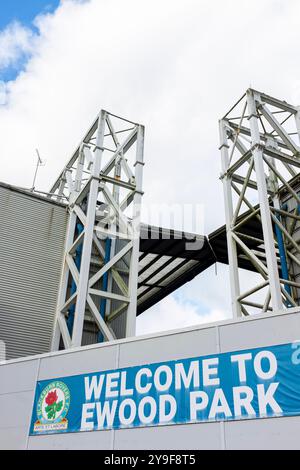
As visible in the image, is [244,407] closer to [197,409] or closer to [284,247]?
[197,409]

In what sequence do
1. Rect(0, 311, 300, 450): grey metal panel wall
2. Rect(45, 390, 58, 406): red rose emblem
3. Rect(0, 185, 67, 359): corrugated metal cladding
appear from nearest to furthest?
Rect(0, 311, 300, 450): grey metal panel wall, Rect(45, 390, 58, 406): red rose emblem, Rect(0, 185, 67, 359): corrugated metal cladding

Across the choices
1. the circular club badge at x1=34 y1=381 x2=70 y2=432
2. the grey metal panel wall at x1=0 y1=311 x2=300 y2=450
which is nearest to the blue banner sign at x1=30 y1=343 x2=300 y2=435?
the circular club badge at x1=34 y1=381 x2=70 y2=432

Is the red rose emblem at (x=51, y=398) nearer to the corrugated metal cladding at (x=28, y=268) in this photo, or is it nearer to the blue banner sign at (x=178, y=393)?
the blue banner sign at (x=178, y=393)

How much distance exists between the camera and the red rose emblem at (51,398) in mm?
12471

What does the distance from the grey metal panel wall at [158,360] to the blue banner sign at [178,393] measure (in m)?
0.17

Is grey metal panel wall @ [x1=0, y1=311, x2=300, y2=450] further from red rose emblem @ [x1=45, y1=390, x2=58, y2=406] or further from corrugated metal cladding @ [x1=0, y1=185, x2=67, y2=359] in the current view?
corrugated metal cladding @ [x1=0, y1=185, x2=67, y2=359]

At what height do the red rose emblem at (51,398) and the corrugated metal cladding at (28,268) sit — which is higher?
the corrugated metal cladding at (28,268)

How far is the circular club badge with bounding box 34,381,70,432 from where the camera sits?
39.6 ft

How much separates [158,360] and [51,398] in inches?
147

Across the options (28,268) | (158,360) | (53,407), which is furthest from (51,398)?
(28,268)

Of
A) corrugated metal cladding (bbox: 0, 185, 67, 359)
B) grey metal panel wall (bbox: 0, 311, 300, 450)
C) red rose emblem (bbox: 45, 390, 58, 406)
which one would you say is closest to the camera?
grey metal panel wall (bbox: 0, 311, 300, 450)

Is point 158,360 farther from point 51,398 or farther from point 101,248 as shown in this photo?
point 101,248

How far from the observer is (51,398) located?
496 inches

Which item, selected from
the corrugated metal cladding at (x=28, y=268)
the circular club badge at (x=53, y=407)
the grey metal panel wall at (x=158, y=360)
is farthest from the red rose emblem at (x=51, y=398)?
the corrugated metal cladding at (x=28, y=268)
